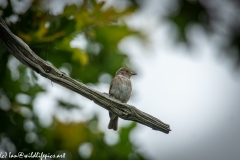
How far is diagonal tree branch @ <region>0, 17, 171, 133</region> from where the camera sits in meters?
2.71

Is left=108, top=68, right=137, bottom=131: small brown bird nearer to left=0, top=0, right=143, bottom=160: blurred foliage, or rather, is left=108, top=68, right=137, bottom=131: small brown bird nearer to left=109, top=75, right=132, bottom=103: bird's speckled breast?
left=109, top=75, right=132, bottom=103: bird's speckled breast

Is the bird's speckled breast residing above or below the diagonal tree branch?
above

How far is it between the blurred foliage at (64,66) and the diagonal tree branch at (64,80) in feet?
6.29

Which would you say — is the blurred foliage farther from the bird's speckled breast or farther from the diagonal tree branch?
the diagonal tree branch

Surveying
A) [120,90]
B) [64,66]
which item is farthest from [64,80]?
[64,66]

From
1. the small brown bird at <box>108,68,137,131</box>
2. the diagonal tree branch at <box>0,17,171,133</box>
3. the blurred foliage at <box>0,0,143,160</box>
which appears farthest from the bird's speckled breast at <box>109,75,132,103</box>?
the diagonal tree branch at <box>0,17,171,133</box>

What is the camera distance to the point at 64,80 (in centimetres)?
287

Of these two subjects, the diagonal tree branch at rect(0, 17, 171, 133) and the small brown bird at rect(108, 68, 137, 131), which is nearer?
the diagonal tree branch at rect(0, 17, 171, 133)

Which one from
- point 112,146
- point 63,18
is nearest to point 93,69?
point 112,146

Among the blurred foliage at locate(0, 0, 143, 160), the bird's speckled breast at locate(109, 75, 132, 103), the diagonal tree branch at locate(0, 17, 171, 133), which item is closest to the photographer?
the diagonal tree branch at locate(0, 17, 171, 133)

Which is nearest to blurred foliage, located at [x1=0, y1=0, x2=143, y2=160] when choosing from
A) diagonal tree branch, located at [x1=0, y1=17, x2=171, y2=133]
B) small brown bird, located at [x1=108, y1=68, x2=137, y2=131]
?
small brown bird, located at [x1=108, y1=68, x2=137, y2=131]

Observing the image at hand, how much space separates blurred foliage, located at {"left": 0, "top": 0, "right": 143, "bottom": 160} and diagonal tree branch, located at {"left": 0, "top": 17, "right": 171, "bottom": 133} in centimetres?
192

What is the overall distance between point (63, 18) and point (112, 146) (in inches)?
114

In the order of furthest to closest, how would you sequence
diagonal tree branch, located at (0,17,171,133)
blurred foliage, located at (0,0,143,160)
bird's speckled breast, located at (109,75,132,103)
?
1. bird's speckled breast, located at (109,75,132,103)
2. blurred foliage, located at (0,0,143,160)
3. diagonal tree branch, located at (0,17,171,133)
